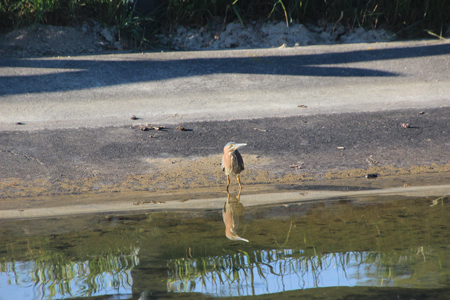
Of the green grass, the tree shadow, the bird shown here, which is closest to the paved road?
the tree shadow

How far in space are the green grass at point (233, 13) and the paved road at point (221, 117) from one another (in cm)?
113

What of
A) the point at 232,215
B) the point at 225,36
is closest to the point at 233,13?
the point at 225,36

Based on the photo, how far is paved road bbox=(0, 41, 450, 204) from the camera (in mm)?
4586

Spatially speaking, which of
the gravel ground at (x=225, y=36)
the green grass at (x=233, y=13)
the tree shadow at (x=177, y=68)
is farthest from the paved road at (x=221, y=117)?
the green grass at (x=233, y=13)

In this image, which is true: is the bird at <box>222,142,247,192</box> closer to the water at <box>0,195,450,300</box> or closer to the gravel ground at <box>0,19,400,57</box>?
the water at <box>0,195,450,300</box>

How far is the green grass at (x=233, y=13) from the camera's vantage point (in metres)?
8.62

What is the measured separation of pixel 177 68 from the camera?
7.72 metres

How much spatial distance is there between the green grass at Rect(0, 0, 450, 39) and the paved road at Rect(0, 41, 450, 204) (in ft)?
3.70

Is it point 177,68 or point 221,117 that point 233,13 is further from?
point 221,117

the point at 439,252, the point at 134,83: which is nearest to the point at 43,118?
the point at 134,83

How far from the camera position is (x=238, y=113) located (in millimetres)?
A: 6461

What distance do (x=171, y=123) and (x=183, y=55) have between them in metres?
2.51

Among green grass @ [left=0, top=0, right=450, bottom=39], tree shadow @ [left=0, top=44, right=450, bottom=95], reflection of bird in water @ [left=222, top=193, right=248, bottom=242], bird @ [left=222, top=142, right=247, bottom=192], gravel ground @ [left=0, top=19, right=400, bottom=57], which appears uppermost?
green grass @ [left=0, top=0, right=450, bottom=39]

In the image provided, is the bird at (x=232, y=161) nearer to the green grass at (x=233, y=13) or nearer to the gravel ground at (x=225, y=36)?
the gravel ground at (x=225, y=36)
